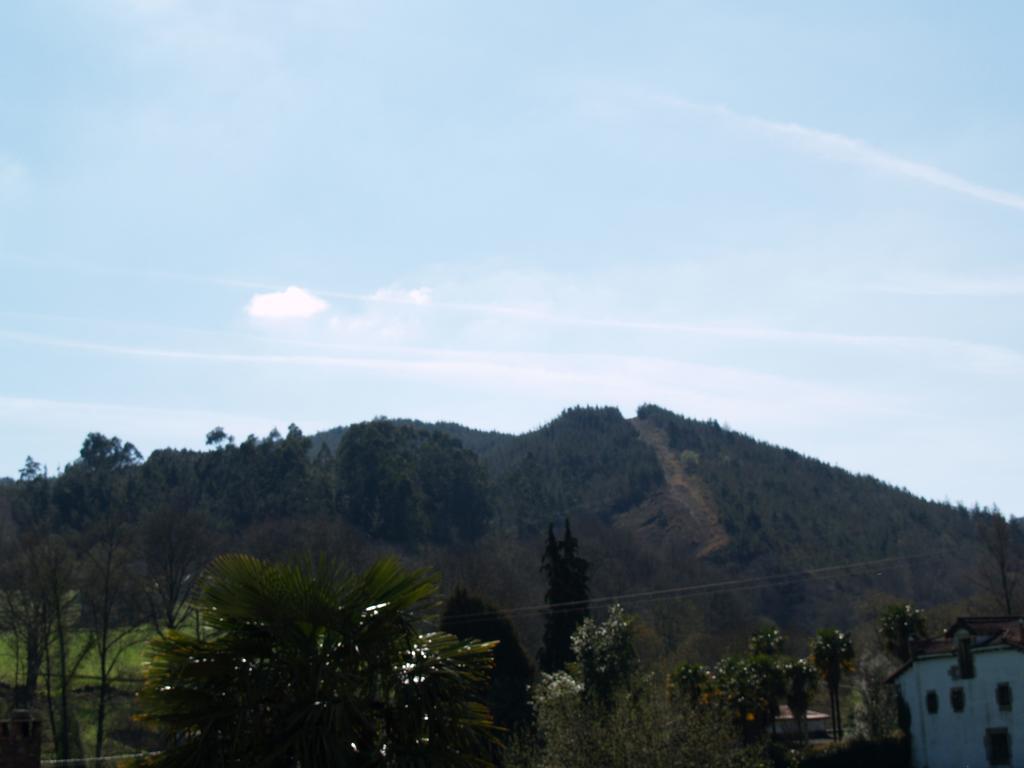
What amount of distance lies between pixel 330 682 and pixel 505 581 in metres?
70.3

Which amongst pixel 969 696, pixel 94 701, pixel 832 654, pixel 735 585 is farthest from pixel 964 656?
pixel 735 585

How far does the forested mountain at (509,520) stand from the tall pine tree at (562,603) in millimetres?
17815

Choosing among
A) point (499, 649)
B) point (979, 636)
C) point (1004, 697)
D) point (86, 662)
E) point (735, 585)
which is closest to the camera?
point (1004, 697)

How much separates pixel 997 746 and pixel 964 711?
6.68ft

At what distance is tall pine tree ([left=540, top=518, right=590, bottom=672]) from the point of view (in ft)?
186

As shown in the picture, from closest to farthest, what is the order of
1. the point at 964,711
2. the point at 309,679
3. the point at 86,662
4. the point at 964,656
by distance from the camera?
the point at 309,679
the point at 964,656
the point at 964,711
the point at 86,662

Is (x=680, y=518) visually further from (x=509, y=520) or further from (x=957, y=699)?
(x=957, y=699)

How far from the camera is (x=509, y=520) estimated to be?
Answer: 496ft

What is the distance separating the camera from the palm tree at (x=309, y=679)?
1301 centimetres

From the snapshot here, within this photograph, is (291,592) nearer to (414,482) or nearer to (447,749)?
(447,749)

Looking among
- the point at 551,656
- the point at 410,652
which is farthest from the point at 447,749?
the point at 551,656

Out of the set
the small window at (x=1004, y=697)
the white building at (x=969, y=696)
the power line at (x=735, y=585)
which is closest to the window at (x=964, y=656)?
the white building at (x=969, y=696)

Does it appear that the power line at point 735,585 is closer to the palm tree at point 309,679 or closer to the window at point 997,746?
the window at point 997,746

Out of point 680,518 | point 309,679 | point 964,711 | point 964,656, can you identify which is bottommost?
point 964,711
